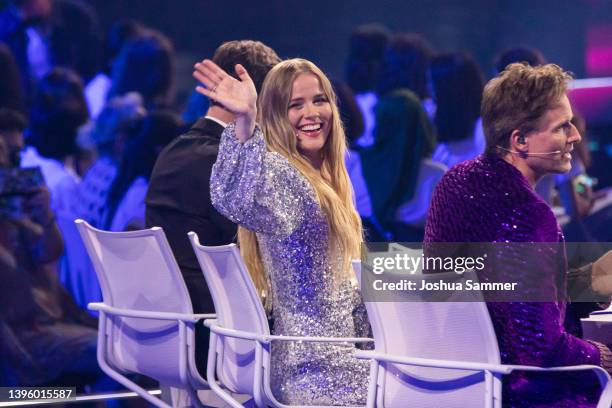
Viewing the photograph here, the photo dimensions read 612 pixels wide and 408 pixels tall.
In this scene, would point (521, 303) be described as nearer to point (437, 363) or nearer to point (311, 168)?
point (437, 363)

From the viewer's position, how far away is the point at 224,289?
8.70ft

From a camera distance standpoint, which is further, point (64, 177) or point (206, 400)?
point (64, 177)

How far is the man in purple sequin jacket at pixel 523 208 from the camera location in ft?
7.04

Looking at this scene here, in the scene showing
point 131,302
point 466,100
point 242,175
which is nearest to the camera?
point 242,175

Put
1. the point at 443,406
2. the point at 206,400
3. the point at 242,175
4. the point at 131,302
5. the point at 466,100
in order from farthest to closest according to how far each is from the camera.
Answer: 1. the point at 466,100
2. the point at 206,400
3. the point at 131,302
4. the point at 242,175
5. the point at 443,406

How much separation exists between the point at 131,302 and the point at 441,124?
358 centimetres

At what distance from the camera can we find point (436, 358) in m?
2.15

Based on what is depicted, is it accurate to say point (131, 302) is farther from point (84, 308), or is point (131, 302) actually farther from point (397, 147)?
point (397, 147)

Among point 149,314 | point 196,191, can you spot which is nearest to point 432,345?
point 149,314

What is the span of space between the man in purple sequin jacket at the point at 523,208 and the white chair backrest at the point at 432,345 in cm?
13

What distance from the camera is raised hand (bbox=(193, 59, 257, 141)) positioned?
2.53 meters

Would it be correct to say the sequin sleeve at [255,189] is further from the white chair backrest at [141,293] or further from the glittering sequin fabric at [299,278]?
the white chair backrest at [141,293]

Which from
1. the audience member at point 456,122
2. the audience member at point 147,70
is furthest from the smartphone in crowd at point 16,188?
the audience member at point 456,122

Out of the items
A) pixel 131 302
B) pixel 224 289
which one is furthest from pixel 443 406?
pixel 131 302
